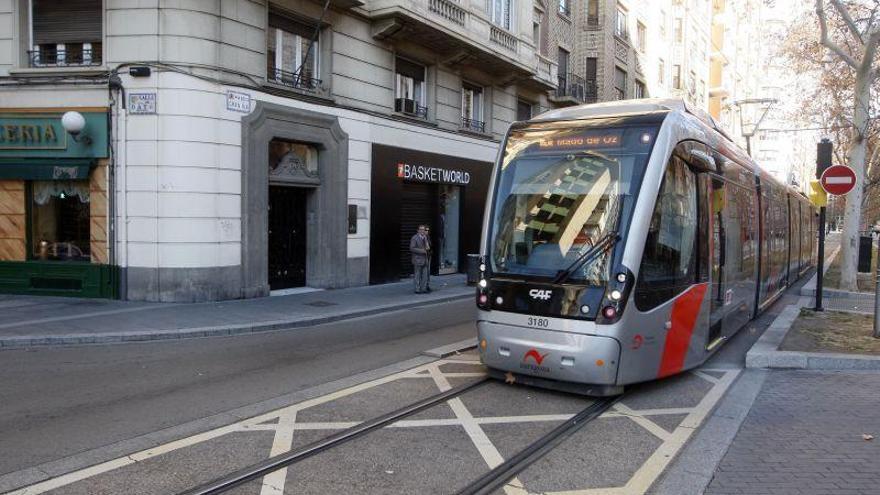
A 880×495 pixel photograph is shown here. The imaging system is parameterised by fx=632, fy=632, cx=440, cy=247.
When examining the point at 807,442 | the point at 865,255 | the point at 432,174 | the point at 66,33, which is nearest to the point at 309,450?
the point at 807,442

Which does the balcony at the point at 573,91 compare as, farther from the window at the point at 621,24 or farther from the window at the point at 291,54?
the window at the point at 291,54

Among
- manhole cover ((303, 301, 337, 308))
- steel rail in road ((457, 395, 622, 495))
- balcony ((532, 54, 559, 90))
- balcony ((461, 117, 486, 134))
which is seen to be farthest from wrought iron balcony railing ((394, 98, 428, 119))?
steel rail in road ((457, 395, 622, 495))

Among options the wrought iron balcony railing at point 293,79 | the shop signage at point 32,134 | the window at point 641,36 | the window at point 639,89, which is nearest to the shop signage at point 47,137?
the shop signage at point 32,134

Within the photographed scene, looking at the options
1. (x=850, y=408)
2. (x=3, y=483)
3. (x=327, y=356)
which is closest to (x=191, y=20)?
(x=327, y=356)

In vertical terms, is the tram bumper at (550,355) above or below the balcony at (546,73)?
below

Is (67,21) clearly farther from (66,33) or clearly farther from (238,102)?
(238,102)

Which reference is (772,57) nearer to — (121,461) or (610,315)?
(610,315)

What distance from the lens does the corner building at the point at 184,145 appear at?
41.3ft

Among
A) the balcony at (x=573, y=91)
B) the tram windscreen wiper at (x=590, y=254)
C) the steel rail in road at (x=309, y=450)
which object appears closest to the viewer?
the steel rail in road at (x=309, y=450)

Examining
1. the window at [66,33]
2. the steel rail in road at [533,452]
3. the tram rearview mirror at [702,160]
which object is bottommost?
the steel rail in road at [533,452]

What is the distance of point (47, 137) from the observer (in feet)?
43.0

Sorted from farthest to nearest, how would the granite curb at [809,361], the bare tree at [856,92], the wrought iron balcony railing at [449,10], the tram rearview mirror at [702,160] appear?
the wrought iron balcony railing at [449,10] < the bare tree at [856,92] < the granite curb at [809,361] < the tram rearview mirror at [702,160]

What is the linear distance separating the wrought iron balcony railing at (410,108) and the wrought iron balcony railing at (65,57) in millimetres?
7582

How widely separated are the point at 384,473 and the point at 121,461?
1.93 meters
